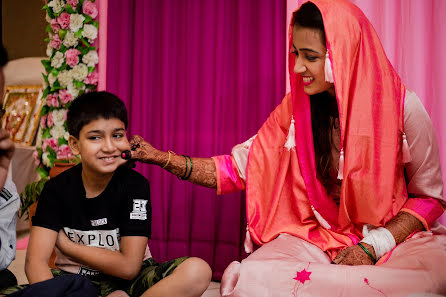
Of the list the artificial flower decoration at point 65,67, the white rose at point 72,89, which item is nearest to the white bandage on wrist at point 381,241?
the artificial flower decoration at point 65,67

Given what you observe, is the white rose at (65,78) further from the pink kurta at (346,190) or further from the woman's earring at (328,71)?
the woman's earring at (328,71)

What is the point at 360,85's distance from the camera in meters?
1.46

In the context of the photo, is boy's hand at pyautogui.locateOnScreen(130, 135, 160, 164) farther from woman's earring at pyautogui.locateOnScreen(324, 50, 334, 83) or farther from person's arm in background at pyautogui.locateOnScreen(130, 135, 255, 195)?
woman's earring at pyautogui.locateOnScreen(324, 50, 334, 83)

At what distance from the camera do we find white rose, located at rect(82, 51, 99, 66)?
255 cm

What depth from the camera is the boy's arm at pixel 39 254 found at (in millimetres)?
1327

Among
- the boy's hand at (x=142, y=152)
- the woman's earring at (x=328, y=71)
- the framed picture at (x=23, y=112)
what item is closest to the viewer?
the woman's earring at (x=328, y=71)

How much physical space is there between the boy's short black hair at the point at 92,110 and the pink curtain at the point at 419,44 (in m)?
1.27

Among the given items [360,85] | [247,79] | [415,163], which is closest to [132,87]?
[247,79]

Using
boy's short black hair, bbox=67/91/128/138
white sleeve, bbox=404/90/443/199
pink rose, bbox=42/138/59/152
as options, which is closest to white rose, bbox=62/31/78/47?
pink rose, bbox=42/138/59/152

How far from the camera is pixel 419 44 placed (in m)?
1.94

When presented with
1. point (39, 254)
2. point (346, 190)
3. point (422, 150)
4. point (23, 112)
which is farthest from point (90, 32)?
point (422, 150)

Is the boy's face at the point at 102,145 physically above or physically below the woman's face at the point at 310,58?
below

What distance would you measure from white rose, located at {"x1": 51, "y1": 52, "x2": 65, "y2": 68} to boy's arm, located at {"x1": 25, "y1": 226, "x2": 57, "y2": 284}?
1.50 m

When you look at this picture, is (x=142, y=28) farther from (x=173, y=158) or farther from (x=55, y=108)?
(x=173, y=158)
